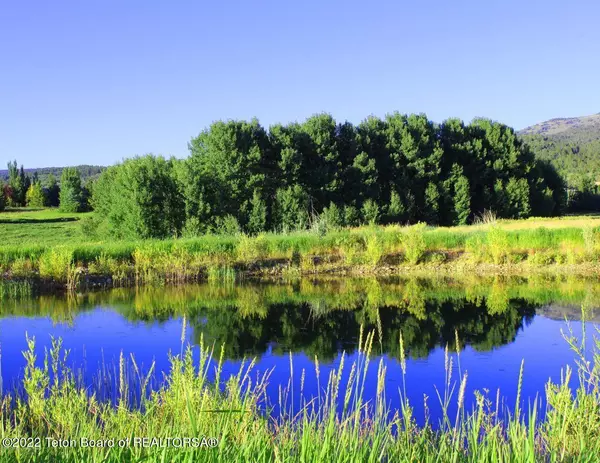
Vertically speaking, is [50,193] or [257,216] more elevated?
[50,193]

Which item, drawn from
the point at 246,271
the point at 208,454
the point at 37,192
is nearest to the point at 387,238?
the point at 246,271

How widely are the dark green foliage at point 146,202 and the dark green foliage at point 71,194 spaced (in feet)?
95.1

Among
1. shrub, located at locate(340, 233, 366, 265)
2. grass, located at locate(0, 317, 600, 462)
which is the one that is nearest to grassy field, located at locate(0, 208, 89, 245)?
shrub, located at locate(340, 233, 366, 265)

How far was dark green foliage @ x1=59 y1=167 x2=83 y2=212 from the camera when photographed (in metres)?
59.6

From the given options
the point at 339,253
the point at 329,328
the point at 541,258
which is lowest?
the point at 329,328

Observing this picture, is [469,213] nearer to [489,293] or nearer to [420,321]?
[489,293]

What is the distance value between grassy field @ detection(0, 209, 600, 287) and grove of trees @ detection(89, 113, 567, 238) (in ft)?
19.4

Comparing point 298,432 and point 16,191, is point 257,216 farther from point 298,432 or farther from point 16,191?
point 16,191

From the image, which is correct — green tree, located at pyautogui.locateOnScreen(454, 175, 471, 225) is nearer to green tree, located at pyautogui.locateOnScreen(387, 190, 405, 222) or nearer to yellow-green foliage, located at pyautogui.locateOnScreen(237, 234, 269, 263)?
green tree, located at pyautogui.locateOnScreen(387, 190, 405, 222)

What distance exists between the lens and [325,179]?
3691cm

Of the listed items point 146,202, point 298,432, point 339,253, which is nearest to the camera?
point 298,432

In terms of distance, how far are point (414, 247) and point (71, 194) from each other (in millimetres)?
46879

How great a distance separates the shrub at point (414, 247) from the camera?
2172 cm

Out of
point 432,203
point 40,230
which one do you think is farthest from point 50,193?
point 432,203
